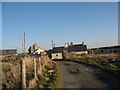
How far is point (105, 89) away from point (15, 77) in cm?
608

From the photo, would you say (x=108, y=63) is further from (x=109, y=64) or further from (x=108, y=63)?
(x=109, y=64)

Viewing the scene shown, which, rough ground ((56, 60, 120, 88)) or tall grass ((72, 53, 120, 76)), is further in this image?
tall grass ((72, 53, 120, 76))

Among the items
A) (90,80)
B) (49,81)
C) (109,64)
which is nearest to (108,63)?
(109,64)

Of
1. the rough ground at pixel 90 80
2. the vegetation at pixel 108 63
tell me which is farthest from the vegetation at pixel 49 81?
the vegetation at pixel 108 63

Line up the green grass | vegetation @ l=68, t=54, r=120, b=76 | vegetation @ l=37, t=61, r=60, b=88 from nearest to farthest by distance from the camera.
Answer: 1. vegetation @ l=37, t=61, r=60, b=88
2. the green grass
3. vegetation @ l=68, t=54, r=120, b=76

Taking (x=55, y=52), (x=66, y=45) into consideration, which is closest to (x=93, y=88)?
(x=55, y=52)

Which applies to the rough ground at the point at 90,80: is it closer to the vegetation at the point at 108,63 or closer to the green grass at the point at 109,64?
the green grass at the point at 109,64

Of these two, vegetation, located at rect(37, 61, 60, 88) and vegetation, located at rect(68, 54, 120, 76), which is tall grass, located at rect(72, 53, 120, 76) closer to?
vegetation, located at rect(68, 54, 120, 76)

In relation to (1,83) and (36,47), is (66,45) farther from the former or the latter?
(1,83)

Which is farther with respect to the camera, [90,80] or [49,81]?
[90,80]

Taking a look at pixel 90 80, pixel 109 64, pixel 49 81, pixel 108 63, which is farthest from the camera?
pixel 108 63

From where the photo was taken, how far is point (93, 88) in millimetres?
8148

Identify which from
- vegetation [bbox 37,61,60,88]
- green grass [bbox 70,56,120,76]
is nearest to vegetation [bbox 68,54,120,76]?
green grass [bbox 70,56,120,76]

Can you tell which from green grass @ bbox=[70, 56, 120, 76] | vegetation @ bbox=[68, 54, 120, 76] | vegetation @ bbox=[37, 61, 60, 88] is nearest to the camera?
vegetation @ bbox=[37, 61, 60, 88]
